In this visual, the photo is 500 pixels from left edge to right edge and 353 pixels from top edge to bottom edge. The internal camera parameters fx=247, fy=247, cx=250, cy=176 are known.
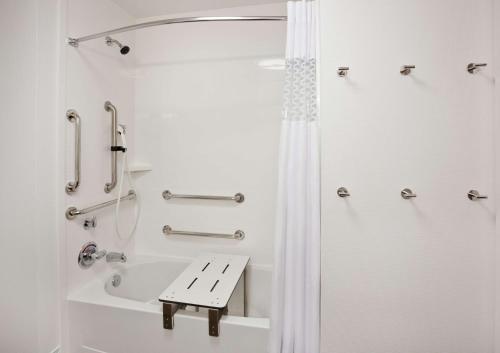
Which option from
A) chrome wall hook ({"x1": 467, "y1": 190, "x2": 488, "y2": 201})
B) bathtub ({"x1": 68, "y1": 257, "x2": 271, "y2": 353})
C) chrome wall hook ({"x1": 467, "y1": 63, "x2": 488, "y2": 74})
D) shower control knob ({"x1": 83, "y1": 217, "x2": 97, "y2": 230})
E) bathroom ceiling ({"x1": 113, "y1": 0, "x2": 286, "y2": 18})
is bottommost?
bathtub ({"x1": 68, "y1": 257, "x2": 271, "y2": 353})

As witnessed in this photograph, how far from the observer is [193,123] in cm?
190

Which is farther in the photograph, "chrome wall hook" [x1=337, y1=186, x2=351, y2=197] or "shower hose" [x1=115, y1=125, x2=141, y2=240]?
"shower hose" [x1=115, y1=125, x2=141, y2=240]

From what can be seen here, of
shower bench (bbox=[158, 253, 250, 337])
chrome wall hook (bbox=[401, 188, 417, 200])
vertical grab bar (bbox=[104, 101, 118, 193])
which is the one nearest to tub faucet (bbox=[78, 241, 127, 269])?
vertical grab bar (bbox=[104, 101, 118, 193])

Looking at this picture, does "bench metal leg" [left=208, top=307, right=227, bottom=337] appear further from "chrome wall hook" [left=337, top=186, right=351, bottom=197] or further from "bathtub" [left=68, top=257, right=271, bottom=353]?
"chrome wall hook" [left=337, top=186, right=351, bottom=197]

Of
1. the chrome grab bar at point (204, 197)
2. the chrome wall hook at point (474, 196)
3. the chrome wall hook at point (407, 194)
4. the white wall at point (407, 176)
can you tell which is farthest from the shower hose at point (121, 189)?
the chrome wall hook at point (474, 196)

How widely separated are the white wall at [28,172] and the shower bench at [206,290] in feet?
2.12

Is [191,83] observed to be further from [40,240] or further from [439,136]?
[439,136]

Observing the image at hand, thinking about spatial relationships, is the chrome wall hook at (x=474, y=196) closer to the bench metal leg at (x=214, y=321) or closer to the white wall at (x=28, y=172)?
the bench metal leg at (x=214, y=321)

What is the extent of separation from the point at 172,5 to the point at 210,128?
2.95 ft

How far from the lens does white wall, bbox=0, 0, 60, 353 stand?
1.23m

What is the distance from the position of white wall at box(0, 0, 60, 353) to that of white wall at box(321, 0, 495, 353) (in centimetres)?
137

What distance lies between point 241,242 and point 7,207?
4.53 ft

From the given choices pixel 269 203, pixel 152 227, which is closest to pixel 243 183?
pixel 269 203

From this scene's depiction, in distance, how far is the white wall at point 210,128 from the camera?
179 cm
